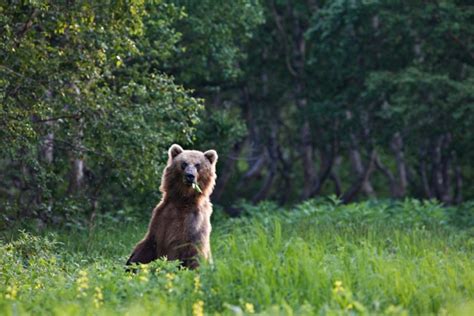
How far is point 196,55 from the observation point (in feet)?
71.8

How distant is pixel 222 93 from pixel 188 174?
1847 centimetres

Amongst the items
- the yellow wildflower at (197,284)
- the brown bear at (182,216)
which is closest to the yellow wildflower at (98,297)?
the yellow wildflower at (197,284)

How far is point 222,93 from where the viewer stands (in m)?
30.0

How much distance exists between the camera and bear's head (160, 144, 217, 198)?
11688mm

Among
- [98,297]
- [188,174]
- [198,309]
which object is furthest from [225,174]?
[198,309]

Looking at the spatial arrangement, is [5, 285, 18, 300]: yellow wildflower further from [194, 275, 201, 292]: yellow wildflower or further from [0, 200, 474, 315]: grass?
[194, 275, 201, 292]: yellow wildflower

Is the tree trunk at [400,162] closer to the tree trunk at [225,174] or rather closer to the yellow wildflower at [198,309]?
the tree trunk at [225,174]

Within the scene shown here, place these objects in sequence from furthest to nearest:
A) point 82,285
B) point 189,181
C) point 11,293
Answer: point 189,181 → point 11,293 → point 82,285

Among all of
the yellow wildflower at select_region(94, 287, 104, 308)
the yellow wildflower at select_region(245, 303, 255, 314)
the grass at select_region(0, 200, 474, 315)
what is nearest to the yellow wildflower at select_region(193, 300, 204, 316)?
the grass at select_region(0, 200, 474, 315)

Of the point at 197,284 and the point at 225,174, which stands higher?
the point at 225,174

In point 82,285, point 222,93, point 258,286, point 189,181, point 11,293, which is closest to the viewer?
point 82,285

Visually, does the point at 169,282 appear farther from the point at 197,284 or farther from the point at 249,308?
the point at 249,308

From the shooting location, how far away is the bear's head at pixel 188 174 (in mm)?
11688

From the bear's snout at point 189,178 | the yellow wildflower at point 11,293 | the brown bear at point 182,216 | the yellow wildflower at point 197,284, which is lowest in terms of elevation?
the yellow wildflower at point 11,293
